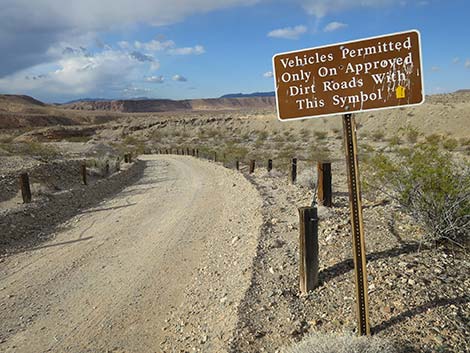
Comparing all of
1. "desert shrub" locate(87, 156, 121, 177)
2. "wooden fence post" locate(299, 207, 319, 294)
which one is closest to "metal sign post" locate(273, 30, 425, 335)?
"wooden fence post" locate(299, 207, 319, 294)

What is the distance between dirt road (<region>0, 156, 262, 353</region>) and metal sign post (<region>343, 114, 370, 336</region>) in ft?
4.66

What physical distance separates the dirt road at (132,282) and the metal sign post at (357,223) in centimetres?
142

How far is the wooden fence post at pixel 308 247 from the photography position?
14.9ft

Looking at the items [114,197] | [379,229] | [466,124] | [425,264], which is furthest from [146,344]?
[466,124]

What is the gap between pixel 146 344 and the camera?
4383 mm

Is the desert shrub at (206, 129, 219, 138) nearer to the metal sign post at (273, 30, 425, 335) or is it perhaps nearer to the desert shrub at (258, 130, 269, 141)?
the desert shrub at (258, 130, 269, 141)

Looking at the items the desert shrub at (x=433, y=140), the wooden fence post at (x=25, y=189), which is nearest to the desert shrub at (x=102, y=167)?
the wooden fence post at (x=25, y=189)

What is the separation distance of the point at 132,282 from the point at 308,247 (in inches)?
114

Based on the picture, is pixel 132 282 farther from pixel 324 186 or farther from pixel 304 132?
pixel 304 132

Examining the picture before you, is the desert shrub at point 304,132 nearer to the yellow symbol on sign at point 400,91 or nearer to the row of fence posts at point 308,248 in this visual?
the row of fence posts at point 308,248

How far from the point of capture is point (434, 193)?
5.69 metres

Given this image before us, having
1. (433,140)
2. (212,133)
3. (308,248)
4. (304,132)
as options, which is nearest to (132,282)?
(308,248)

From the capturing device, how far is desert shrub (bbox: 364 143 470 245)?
540 centimetres

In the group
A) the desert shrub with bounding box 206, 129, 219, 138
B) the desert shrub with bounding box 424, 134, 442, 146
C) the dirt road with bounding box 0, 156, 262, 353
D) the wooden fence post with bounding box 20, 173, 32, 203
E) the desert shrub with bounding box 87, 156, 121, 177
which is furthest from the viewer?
the desert shrub with bounding box 206, 129, 219, 138
